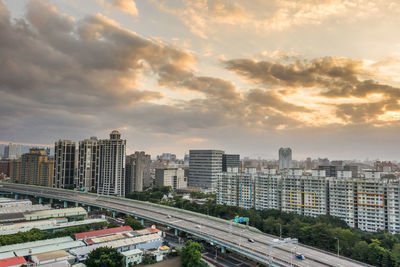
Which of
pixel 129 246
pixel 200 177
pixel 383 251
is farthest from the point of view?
pixel 200 177

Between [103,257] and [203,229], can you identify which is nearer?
[103,257]

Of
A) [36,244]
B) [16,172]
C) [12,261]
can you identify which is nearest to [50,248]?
[36,244]

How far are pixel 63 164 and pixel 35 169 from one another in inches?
741

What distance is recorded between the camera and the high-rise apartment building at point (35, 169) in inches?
4195

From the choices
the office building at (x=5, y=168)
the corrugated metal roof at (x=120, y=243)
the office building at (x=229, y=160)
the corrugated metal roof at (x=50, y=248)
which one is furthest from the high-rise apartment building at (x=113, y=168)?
the office building at (x=5, y=168)

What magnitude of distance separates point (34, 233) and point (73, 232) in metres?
4.97

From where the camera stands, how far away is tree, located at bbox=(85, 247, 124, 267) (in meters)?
29.6

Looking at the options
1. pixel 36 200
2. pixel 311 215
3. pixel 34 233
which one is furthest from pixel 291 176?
pixel 36 200

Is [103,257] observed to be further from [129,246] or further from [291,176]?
[291,176]

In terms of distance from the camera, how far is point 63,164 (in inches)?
3952

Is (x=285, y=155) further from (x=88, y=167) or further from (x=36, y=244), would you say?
(x=36, y=244)

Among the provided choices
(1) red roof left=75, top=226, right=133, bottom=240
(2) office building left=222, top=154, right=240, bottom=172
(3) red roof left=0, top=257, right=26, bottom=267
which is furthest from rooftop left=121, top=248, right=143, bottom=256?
(2) office building left=222, top=154, right=240, bottom=172

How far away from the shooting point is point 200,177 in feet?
371

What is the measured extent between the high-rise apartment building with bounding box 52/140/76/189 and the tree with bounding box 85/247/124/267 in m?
77.8
